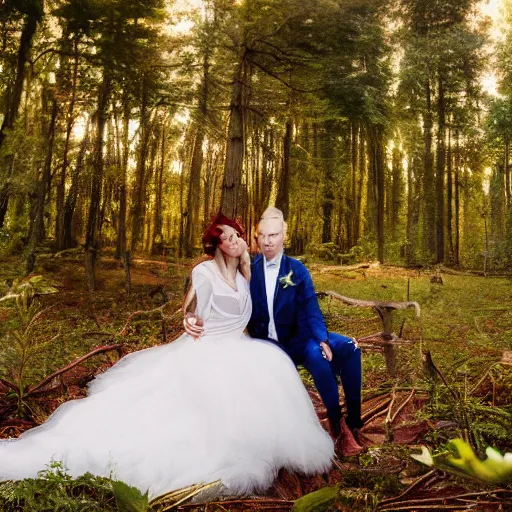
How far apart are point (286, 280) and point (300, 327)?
0.18 meters

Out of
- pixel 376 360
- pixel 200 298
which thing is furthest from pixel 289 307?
pixel 376 360

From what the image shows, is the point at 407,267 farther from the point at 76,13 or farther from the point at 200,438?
the point at 76,13

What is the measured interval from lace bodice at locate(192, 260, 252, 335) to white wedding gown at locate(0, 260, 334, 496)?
0.4 inches

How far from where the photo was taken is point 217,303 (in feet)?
6.12

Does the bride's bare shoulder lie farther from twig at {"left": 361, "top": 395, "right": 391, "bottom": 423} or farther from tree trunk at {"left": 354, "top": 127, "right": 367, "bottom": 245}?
tree trunk at {"left": 354, "top": 127, "right": 367, "bottom": 245}

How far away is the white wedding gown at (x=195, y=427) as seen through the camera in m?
1.56

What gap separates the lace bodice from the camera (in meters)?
1.87

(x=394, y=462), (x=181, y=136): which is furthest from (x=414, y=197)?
(x=394, y=462)

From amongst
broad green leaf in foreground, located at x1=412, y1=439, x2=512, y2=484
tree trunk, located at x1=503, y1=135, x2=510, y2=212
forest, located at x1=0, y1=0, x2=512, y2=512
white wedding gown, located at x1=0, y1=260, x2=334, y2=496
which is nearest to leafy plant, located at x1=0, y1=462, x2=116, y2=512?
white wedding gown, located at x1=0, y1=260, x2=334, y2=496

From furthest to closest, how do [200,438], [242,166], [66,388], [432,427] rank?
[242,166]
[66,388]
[432,427]
[200,438]

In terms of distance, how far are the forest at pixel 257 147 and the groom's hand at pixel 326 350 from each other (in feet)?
6.53

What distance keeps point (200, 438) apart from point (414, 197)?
3238mm

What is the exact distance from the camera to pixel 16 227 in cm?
423

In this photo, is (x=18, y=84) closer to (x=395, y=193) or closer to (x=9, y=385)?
(x=9, y=385)
